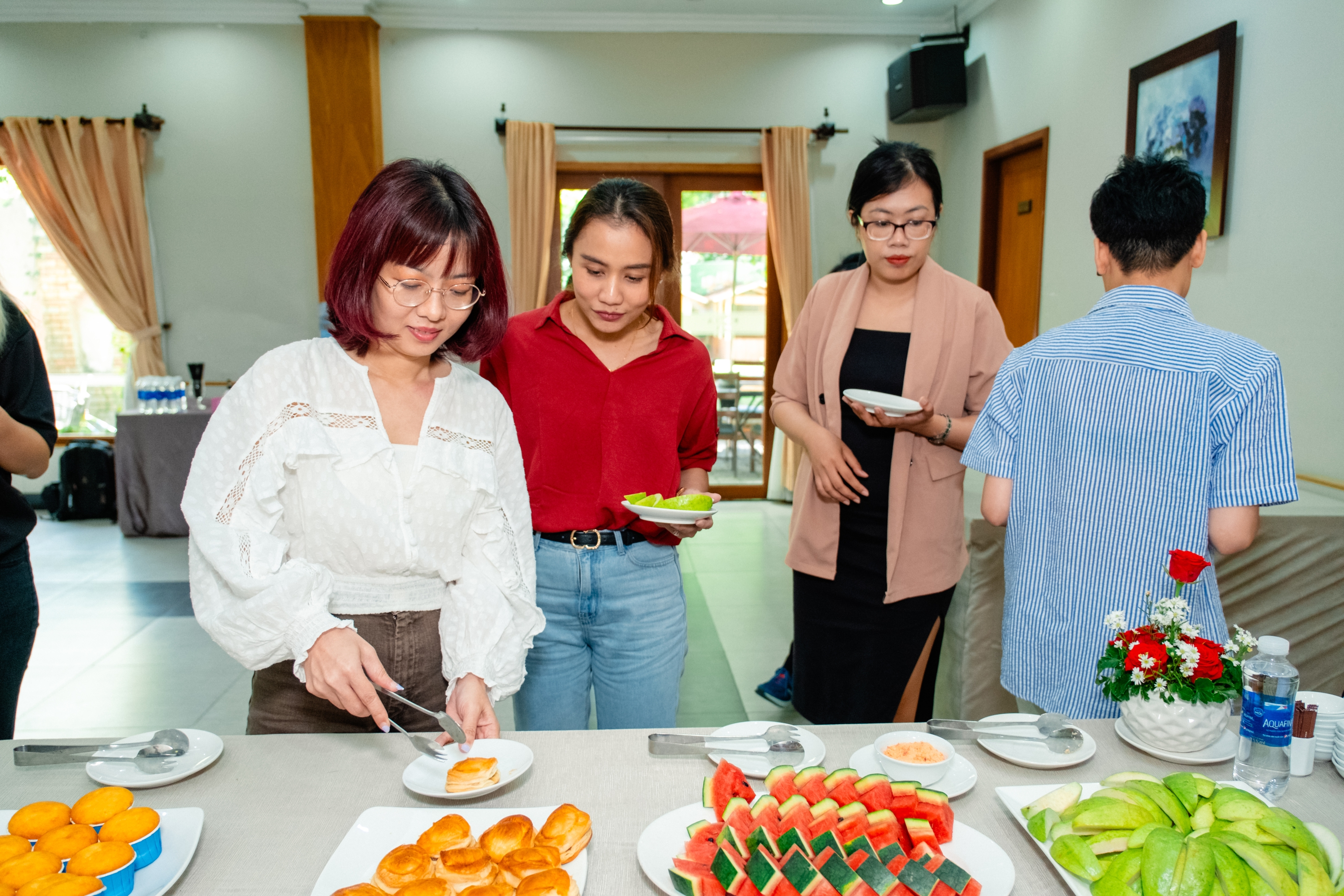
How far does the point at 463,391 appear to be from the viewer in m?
1.30

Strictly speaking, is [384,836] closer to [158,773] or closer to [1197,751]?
[158,773]

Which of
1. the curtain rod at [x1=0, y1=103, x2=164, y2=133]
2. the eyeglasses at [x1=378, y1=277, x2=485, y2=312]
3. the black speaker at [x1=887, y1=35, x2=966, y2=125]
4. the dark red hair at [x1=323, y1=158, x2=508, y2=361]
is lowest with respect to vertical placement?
the eyeglasses at [x1=378, y1=277, x2=485, y2=312]

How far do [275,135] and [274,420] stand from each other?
19.0 feet

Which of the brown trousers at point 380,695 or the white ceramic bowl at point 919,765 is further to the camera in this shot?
the brown trousers at point 380,695

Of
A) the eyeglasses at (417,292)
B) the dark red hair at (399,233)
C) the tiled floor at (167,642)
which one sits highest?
the dark red hair at (399,233)

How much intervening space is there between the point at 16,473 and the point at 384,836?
115cm

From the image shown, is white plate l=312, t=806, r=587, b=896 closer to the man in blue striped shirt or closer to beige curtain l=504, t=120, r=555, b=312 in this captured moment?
the man in blue striped shirt

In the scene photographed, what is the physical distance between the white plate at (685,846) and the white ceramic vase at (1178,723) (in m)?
0.34

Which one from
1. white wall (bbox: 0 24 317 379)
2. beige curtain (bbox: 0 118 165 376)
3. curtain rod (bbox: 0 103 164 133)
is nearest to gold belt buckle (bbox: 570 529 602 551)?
white wall (bbox: 0 24 317 379)

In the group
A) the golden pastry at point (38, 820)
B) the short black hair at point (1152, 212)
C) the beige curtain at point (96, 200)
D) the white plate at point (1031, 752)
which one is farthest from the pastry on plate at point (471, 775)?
the beige curtain at point (96, 200)

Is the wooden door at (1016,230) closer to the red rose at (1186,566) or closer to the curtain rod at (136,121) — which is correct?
the red rose at (1186,566)

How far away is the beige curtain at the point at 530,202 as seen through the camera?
19.8 ft

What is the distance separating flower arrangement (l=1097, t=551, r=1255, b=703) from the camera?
1090mm

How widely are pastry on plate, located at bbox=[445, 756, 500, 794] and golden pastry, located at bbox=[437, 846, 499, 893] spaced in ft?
0.55
